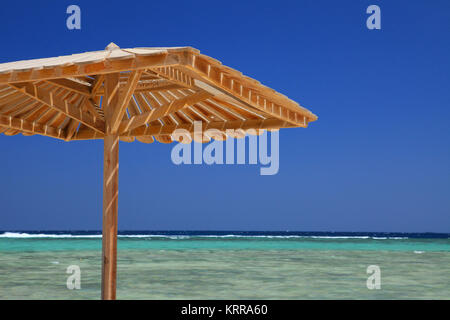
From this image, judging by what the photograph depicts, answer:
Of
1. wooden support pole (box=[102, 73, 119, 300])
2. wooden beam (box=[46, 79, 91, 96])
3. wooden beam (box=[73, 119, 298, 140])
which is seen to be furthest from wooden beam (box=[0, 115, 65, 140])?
wooden support pole (box=[102, 73, 119, 300])

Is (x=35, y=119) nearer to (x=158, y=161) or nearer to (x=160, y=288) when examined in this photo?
(x=160, y=288)

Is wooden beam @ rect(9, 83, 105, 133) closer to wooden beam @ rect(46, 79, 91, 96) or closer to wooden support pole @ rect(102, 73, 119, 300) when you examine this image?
wooden support pole @ rect(102, 73, 119, 300)

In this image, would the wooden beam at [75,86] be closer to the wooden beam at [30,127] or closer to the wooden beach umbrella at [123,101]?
the wooden beach umbrella at [123,101]

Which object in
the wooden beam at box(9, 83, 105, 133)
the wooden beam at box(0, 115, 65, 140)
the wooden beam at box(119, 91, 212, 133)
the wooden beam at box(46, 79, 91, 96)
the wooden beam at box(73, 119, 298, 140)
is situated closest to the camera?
the wooden beam at box(9, 83, 105, 133)

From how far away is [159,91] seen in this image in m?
4.81

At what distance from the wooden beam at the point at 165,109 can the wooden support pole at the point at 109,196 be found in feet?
0.47

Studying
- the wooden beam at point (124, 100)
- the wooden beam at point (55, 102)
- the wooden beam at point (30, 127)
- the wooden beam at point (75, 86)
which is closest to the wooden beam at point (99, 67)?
the wooden beam at point (55, 102)

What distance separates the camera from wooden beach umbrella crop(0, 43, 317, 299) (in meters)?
2.75

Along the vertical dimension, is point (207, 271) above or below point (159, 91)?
below

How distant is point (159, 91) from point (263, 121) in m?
1.11

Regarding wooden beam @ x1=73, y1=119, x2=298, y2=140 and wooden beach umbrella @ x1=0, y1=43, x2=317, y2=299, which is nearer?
wooden beach umbrella @ x1=0, y1=43, x2=317, y2=299

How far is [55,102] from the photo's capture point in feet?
11.4

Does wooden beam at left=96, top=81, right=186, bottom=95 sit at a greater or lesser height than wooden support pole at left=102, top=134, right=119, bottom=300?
greater
